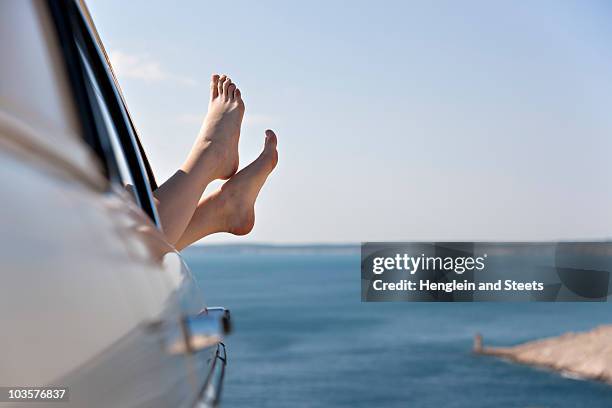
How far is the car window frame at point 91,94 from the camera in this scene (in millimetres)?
474

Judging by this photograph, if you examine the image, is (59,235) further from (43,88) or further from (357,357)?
(357,357)

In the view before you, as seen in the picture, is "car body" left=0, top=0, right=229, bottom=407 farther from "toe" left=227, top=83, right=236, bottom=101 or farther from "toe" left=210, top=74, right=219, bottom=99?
"toe" left=210, top=74, right=219, bottom=99

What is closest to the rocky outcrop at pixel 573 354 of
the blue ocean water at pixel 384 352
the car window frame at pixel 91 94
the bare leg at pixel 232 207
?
the blue ocean water at pixel 384 352

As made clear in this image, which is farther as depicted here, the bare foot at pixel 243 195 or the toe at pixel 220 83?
the toe at pixel 220 83

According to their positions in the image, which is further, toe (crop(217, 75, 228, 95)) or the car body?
toe (crop(217, 75, 228, 95))

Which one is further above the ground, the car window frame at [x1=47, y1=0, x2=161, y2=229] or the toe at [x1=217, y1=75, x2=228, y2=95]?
the toe at [x1=217, y1=75, x2=228, y2=95]

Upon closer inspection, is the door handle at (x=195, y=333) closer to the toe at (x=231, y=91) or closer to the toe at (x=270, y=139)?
the toe at (x=231, y=91)

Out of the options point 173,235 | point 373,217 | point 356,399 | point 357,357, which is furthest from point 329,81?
point 173,235

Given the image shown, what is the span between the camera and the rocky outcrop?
109 feet

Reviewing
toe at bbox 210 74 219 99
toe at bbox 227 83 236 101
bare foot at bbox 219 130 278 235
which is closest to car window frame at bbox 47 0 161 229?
bare foot at bbox 219 130 278 235

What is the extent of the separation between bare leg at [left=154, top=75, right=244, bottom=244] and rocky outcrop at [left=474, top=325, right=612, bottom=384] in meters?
32.9

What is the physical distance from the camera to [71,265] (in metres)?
0.24

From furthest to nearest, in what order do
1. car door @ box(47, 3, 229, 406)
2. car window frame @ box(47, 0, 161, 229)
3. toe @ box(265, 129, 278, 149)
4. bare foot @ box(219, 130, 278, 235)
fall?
toe @ box(265, 129, 278, 149)
bare foot @ box(219, 130, 278, 235)
car window frame @ box(47, 0, 161, 229)
car door @ box(47, 3, 229, 406)

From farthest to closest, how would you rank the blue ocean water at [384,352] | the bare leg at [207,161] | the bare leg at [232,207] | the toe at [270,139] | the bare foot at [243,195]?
the blue ocean water at [384,352] < the toe at [270,139] < the bare foot at [243,195] < the bare leg at [232,207] < the bare leg at [207,161]
